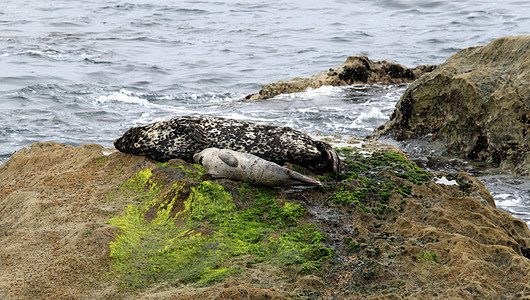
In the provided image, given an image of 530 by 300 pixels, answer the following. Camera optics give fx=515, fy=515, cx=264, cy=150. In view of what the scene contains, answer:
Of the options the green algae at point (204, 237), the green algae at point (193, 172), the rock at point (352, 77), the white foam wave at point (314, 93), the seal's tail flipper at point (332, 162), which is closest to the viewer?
the green algae at point (204, 237)

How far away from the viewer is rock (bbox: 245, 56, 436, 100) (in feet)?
40.8

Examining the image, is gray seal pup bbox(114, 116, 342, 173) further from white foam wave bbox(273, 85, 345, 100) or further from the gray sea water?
white foam wave bbox(273, 85, 345, 100)

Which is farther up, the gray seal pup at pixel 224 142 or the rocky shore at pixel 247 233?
the gray seal pup at pixel 224 142

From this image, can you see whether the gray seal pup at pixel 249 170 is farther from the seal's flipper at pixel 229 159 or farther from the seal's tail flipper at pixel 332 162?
the seal's tail flipper at pixel 332 162

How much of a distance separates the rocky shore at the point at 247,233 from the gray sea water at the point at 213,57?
1899mm

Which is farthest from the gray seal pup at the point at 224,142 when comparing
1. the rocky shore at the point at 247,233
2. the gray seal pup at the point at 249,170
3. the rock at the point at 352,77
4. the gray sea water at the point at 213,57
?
the rock at the point at 352,77

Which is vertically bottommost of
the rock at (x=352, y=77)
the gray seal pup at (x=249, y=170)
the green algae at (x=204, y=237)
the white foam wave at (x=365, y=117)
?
the white foam wave at (x=365, y=117)

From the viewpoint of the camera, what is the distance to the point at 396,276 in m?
3.77

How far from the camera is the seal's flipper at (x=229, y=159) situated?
17.8ft

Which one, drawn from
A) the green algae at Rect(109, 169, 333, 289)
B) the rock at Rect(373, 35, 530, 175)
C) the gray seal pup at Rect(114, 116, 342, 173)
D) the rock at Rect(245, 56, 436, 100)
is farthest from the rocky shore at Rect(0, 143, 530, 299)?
the rock at Rect(245, 56, 436, 100)

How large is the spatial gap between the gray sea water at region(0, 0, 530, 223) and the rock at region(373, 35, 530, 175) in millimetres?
352

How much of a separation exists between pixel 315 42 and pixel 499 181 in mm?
13816

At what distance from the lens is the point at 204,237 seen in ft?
14.4

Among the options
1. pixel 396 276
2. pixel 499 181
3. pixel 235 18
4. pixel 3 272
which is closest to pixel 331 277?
pixel 396 276
